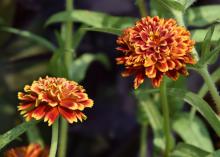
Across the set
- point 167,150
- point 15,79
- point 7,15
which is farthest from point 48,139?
point 167,150

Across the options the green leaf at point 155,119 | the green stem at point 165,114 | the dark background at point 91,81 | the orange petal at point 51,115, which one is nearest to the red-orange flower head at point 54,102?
the orange petal at point 51,115

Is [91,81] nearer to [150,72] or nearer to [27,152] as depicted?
[27,152]

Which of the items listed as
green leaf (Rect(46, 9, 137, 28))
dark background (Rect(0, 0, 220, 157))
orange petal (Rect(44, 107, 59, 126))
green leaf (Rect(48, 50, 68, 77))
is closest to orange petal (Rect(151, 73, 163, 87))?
orange petal (Rect(44, 107, 59, 126))

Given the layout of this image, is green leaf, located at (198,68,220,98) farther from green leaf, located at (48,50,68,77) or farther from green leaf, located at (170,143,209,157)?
green leaf, located at (48,50,68,77)

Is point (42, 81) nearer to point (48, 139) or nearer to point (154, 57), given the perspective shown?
point (154, 57)

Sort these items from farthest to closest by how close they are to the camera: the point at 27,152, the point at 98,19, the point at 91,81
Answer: the point at 91,81
the point at 98,19
the point at 27,152

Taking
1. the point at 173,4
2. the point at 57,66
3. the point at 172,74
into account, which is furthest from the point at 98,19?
the point at 172,74
